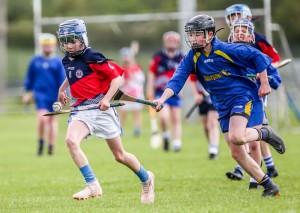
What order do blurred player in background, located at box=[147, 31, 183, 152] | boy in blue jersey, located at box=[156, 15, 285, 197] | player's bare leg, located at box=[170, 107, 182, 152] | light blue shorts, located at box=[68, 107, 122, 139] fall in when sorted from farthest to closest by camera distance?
blurred player in background, located at box=[147, 31, 183, 152] < player's bare leg, located at box=[170, 107, 182, 152] < light blue shorts, located at box=[68, 107, 122, 139] < boy in blue jersey, located at box=[156, 15, 285, 197]

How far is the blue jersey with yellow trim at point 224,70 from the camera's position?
796 cm

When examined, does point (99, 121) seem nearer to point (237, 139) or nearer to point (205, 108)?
point (237, 139)

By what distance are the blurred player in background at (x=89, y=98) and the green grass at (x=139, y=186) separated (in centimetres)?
28

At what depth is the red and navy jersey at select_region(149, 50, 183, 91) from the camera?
15.6m

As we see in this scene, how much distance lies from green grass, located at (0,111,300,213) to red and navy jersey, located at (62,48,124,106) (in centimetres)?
111

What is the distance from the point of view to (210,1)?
24156 mm

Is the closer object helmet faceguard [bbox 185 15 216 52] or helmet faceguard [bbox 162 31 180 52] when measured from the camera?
helmet faceguard [bbox 185 15 216 52]

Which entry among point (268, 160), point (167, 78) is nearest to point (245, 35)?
point (268, 160)

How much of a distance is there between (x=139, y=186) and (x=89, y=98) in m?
1.87

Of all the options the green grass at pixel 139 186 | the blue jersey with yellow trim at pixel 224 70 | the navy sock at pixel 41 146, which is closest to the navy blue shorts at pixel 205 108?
the green grass at pixel 139 186

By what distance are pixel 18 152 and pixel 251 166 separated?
9.63 m

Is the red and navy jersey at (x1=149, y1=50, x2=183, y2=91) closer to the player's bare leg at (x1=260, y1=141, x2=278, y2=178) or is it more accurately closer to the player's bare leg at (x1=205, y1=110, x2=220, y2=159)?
the player's bare leg at (x1=205, y1=110, x2=220, y2=159)

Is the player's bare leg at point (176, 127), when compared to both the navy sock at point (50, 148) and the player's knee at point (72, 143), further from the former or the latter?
the player's knee at point (72, 143)

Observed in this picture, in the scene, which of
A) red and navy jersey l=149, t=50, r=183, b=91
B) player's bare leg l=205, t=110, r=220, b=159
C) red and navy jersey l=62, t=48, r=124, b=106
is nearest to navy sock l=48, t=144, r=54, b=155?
red and navy jersey l=149, t=50, r=183, b=91
